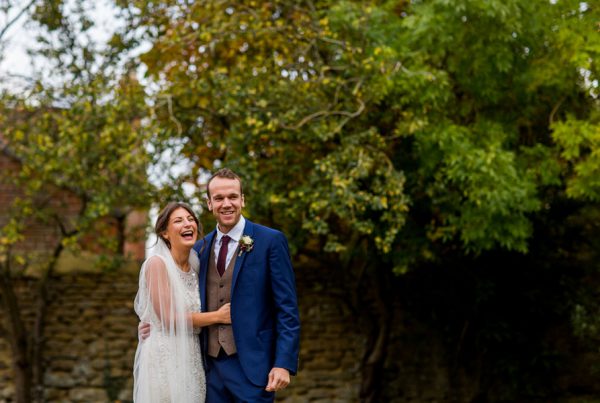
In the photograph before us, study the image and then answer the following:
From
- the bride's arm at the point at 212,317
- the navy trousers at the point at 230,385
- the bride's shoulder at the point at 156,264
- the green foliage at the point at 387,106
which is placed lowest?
the navy trousers at the point at 230,385

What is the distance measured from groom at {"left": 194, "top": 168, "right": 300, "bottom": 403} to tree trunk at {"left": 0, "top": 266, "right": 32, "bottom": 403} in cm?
751

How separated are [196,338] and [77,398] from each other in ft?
25.1

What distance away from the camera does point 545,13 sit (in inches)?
365

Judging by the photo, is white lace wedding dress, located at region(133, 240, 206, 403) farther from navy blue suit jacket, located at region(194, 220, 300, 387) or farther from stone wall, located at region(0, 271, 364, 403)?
stone wall, located at region(0, 271, 364, 403)

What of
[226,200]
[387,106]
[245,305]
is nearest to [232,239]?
[226,200]

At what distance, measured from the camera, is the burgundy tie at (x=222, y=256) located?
14.5ft

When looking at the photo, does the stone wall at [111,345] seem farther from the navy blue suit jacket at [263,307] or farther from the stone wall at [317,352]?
the navy blue suit jacket at [263,307]

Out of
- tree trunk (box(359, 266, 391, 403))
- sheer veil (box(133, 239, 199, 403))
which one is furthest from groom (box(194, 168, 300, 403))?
tree trunk (box(359, 266, 391, 403))

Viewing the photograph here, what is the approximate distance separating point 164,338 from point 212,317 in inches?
11.4

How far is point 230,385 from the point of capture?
425 centimetres

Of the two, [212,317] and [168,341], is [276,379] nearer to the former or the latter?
[212,317]

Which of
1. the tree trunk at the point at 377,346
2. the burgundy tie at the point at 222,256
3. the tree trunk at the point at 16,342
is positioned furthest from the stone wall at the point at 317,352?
the burgundy tie at the point at 222,256

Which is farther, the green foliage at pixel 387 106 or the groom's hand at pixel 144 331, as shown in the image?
the green foliage at pixel 387 106

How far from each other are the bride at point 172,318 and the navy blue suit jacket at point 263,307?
0.09 m
